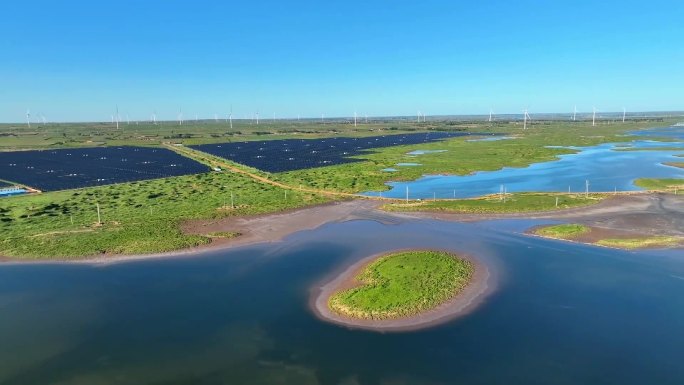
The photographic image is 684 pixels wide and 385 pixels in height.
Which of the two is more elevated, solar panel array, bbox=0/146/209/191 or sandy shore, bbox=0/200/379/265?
solar panel array, bbox=0/146/209/191

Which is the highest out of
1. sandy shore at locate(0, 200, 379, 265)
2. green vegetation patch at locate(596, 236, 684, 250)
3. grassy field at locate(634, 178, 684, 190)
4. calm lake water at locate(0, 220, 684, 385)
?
grassy field at locate(634, 178, 684, 190)

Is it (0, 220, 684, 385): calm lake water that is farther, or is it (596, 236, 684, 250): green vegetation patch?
(596, 236, 684, 250): green vegetation patch

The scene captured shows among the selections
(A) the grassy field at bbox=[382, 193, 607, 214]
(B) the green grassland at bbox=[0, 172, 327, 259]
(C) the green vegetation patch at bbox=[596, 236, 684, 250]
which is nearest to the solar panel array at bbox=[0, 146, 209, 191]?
(B) the green grassland at bbox=[0, 172, 327, 259]

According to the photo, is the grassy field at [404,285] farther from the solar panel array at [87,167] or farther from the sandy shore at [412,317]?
the solar panel array at [87,167]

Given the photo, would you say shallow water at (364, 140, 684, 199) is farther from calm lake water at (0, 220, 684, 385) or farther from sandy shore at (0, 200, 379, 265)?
calm lake water at (0, 220, 684, 385)

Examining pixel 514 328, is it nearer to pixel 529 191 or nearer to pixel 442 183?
pixel 529 191
